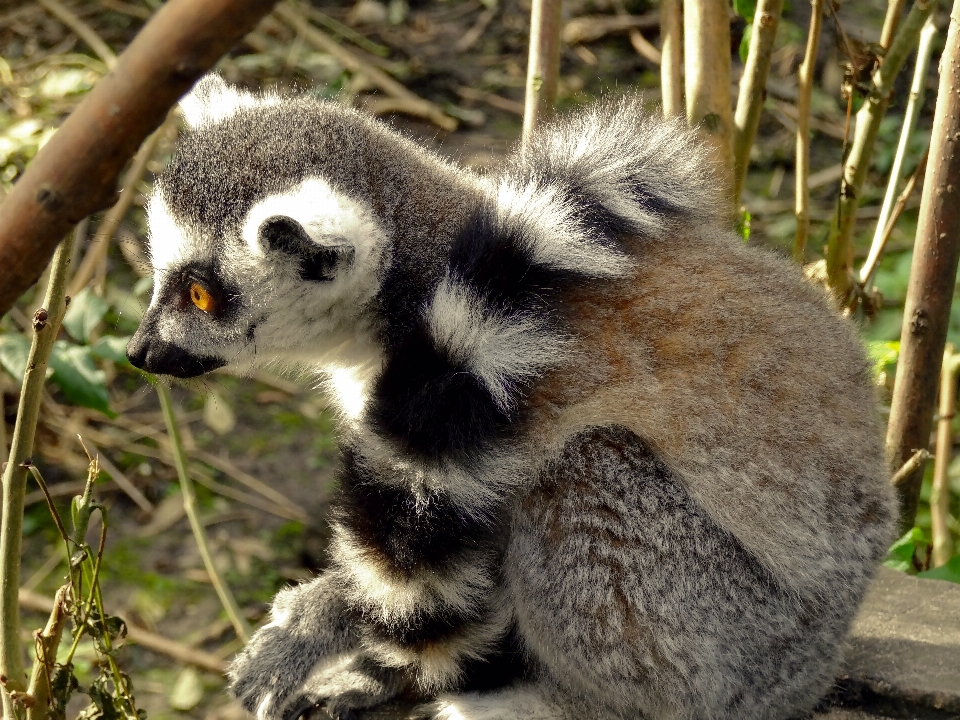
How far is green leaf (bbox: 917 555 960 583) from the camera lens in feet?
13.7

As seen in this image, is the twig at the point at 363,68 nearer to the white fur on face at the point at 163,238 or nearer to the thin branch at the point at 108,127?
the white fur on face at the point at 163,238

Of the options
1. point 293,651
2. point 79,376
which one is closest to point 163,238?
point 79,376

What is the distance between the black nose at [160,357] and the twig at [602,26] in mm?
6539

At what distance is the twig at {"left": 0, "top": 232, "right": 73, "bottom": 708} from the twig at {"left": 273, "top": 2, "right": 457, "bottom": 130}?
18.0ft

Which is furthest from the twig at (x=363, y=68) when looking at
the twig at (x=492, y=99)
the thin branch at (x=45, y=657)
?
the thin branch at (x=45, y=657)

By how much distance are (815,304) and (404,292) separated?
130 cm

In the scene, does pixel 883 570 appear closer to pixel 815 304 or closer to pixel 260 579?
pixel 815 304

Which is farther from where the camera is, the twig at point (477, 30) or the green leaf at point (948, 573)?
the twig at point (477, 30)

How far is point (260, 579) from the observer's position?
5758mm

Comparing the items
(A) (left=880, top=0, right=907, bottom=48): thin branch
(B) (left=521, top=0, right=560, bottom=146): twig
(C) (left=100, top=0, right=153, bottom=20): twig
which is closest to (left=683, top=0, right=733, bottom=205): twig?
(B) (left=521, top=0, right=560, bottom=146): twig

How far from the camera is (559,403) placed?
290 cm

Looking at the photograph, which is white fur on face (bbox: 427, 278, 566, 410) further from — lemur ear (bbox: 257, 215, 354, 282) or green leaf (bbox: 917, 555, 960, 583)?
green leaf (bbox: 917, 555, 960, 583)

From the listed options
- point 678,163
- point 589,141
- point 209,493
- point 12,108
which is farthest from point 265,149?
point 12,108

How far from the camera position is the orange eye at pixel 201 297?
306cm
